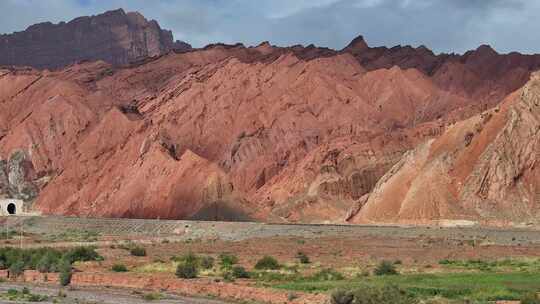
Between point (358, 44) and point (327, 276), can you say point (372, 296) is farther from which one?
point (358, 44)

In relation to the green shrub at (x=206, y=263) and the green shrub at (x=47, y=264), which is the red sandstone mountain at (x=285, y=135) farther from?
the green shrub at (x=47, y=264)

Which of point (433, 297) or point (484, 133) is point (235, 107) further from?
point (433, 297)

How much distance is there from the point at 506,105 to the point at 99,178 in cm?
5701

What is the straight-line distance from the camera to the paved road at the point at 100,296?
1429 inches

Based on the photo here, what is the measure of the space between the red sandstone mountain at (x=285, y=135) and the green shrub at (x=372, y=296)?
63922 mm

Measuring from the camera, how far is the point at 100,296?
126 feet

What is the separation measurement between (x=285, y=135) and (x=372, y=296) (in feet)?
345

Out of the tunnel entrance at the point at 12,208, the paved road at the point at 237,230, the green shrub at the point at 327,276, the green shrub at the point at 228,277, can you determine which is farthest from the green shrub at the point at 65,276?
the tunnel entrance at the point at 12,208

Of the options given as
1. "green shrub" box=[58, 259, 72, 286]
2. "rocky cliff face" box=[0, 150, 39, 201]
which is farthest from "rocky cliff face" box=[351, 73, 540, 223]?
"rocky cliff face" box=[0, 150, 39, 201]

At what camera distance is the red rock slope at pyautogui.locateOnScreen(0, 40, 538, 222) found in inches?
4547

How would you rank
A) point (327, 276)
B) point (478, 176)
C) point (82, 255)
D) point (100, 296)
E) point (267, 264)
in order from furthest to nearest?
point (478, 176)
point (82, 255)
point (267, 264)
point (327, 276)
point (100, 296)

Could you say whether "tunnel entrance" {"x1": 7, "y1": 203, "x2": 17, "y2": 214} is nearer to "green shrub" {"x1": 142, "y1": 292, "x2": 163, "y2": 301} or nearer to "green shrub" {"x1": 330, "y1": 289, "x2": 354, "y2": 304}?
"green shrub" {"x1": 142, "y1": 292, "x2": 163, "y2": 301}

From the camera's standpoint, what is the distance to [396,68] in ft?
479

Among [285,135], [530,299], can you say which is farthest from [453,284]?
[285,135]
